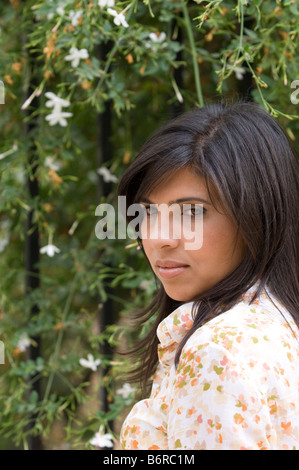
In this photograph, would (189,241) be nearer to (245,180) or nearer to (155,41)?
(245,180)

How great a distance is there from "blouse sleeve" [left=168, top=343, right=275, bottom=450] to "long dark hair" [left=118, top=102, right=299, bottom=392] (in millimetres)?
118

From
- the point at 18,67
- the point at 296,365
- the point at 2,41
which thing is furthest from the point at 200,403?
the point at 2,41

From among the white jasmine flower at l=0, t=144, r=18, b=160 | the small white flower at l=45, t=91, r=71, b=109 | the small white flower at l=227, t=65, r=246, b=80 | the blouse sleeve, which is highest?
the small white flower at l=227, t=65, r=246, b=80

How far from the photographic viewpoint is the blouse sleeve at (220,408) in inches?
29.6

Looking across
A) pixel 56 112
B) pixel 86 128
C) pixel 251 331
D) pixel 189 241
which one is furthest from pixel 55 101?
pixel 251 331

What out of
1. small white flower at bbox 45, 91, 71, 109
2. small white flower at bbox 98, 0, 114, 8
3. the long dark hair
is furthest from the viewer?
small white flower at bbox 45, 91, 71, 109

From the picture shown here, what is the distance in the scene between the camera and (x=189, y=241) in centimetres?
96

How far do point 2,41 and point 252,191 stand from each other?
1107mm

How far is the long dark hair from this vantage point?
917mm

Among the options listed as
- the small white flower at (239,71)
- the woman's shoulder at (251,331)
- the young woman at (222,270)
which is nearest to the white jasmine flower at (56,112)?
the small white flower at (239,71)

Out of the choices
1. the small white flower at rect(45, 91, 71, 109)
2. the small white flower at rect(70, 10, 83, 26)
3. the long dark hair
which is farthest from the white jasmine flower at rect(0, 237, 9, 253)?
the long dark hair

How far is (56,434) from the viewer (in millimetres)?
2205

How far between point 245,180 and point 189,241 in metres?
0.13

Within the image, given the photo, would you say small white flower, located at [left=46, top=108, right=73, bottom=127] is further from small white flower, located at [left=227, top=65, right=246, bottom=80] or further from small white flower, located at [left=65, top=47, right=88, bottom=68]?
small white flower, located at [left=227, top=65, right=246, bottom=80]
